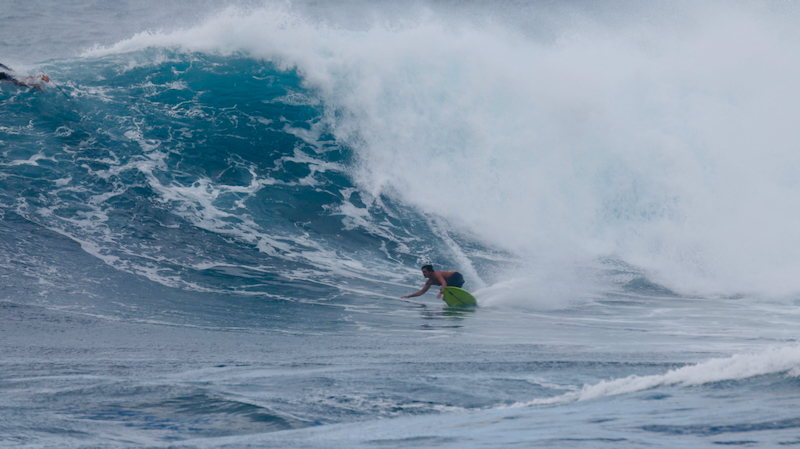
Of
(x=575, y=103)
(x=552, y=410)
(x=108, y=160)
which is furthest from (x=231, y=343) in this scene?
(x=575, y=103)

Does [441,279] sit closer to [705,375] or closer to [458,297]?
[458,297]

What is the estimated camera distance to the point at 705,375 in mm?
4812

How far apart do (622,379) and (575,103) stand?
527 inches

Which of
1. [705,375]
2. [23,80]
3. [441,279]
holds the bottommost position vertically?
[705,375]

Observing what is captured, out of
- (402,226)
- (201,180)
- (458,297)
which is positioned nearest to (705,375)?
(458,297)

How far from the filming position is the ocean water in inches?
181

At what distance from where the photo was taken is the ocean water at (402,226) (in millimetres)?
4598

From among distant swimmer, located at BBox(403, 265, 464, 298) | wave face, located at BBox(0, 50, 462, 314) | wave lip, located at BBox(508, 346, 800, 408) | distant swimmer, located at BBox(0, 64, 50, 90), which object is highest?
distant swimmer, located at BBox(0, 64, 50, 90)

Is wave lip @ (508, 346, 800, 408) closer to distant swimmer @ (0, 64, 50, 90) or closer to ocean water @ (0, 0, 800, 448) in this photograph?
ocean water @ (0, 0, 800, 448)

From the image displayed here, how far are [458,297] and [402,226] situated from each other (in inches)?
155

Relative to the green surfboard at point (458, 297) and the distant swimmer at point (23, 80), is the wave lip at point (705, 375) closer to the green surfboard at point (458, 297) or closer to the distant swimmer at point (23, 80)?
the green surfboard at point (458, 297)

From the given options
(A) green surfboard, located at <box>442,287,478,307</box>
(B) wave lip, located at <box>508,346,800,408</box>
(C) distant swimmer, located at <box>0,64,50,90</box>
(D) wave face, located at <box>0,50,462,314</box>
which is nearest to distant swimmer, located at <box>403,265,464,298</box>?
(A) green surfboard, located at <box>442,287,478,307</box>

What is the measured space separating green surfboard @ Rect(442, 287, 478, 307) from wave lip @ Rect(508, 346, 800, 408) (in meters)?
5.19

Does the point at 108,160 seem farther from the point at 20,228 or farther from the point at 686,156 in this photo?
the point at 686,156
